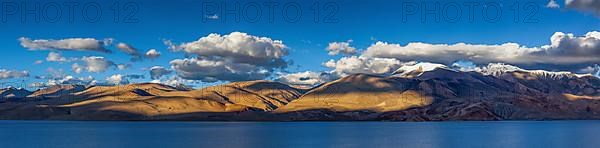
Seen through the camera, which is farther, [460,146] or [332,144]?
[332,144]

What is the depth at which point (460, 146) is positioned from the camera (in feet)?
416

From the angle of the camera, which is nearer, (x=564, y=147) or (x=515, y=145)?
(x=564, y=147)

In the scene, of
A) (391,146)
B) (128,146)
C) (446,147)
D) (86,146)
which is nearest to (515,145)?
(446,147)

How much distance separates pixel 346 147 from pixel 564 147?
41432 mm

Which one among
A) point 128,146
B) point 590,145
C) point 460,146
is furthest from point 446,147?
point 128,146

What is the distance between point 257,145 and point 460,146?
4004 cm

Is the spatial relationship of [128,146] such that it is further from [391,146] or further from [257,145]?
[391,146]

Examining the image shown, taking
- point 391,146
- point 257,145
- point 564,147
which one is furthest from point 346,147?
point 564,147

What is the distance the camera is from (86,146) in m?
128

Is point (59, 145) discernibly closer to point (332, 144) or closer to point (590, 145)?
point (332, 144)

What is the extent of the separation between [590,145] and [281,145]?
2414 inches

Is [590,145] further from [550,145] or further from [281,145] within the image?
[281,145]

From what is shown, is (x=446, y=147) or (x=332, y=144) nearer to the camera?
(x=446, y=147)

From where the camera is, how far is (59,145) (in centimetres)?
12950
